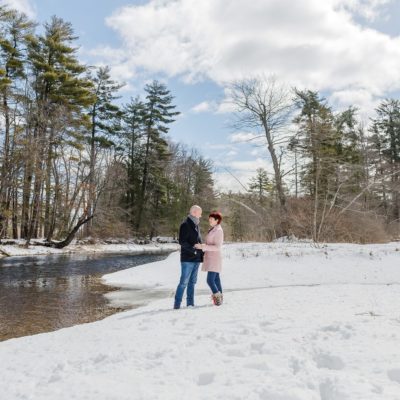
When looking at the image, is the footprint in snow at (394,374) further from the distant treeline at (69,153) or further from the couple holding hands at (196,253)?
the distant treeline at (69,153)

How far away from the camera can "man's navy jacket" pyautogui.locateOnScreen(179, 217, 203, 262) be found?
7.41m

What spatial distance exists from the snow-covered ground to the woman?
0.35 m

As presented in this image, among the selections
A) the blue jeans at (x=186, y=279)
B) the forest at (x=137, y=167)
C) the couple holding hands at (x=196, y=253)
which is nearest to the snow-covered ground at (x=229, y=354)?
the blue jeans at (x=186, y=279)

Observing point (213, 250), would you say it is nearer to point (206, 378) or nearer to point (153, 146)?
point (206, 378)

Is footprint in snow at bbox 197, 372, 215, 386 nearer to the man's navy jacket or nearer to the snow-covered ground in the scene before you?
the snow-covered ground

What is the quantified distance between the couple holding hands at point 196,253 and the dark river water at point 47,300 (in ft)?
7.42

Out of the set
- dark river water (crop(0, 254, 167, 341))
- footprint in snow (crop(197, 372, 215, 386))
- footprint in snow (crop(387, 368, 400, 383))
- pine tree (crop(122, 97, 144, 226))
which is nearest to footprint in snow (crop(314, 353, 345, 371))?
footprint in snow (crop(387, 368, 400, 383))

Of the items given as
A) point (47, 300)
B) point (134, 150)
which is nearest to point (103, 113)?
point (134, 150)

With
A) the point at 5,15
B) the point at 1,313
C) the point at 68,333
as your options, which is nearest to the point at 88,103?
the point at 5,15

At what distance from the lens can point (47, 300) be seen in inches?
409

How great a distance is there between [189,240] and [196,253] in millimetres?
297

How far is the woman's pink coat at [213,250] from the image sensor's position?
757cm

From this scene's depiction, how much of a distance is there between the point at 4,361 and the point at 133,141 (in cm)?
4124

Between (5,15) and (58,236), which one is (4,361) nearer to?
(5,15)
